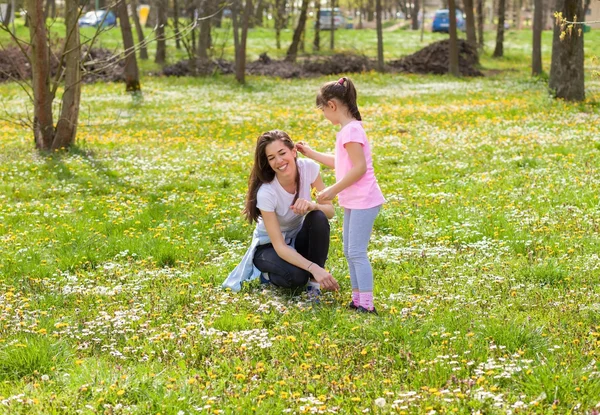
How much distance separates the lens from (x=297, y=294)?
6.64 m

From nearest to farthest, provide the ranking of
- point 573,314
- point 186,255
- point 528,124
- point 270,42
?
1. point 573,314
2. point 186,255
3. point 528,124
4. point 270,42

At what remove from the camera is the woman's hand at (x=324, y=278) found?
611 centimetres

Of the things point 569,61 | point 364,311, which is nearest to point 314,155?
point 364,311

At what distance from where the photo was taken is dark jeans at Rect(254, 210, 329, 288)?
6.54 m

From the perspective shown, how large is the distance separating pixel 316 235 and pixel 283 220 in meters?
0.34

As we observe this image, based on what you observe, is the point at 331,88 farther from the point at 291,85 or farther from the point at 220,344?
the point at 291,85

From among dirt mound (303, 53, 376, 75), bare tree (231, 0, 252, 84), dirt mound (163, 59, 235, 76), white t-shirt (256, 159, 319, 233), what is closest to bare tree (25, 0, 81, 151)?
white t-shirt (256, 159, 319, 233)

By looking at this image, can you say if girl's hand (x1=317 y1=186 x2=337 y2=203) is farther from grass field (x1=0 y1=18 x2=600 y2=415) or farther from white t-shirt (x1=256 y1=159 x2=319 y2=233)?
grass field (x1=0 y1=18 x2=600 y2=415)

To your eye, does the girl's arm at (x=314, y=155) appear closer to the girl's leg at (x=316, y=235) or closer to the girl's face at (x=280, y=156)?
the girl's face at (x=280, y=156)

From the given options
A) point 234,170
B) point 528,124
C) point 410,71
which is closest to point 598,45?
point 410,71

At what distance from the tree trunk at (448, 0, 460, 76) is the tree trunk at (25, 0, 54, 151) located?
67.7 feet

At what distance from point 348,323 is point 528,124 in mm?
12474

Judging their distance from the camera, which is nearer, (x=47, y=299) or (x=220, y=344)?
(x=220, y=344)

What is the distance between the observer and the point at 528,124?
16.8m
